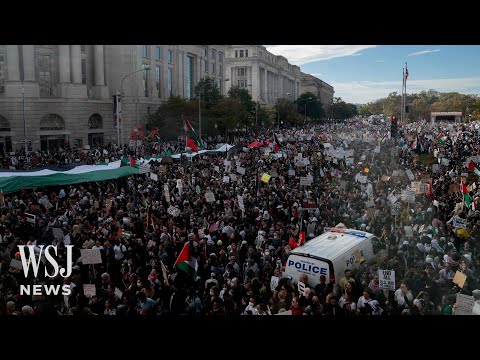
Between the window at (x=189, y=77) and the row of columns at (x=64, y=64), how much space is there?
17122mm

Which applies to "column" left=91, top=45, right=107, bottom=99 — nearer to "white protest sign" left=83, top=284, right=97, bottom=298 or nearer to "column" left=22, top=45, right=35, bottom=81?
"column" left=22, top=45, right=35, bottom=81

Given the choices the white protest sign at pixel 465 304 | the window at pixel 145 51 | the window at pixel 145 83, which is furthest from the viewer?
the window at pixel 145 83

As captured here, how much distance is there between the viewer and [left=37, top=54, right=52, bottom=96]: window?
135 ft

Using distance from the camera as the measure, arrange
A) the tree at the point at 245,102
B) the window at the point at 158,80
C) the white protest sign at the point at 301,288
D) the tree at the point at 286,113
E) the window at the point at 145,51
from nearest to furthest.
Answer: the white protest sign at the point at 301,288 < the window at the point at 145,51 < the window at the point at 158,80 < the tree at the point at 245,102 < the tree at the point at 286,113

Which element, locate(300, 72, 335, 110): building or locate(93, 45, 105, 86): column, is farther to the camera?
locate(300, 72, 335, 110): building

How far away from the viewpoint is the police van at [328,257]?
9.46 metres

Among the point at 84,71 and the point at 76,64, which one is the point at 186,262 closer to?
the point at 76,64

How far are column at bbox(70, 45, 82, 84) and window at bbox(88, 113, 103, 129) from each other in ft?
12.6

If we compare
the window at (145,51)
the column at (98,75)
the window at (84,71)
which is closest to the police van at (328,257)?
the column at (98,75)

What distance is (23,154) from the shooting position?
35.2m

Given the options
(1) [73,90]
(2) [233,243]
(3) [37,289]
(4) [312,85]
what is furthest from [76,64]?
(4) [312,85]

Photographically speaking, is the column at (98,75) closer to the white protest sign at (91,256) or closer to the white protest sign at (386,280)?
the white protest sign at (91,256)

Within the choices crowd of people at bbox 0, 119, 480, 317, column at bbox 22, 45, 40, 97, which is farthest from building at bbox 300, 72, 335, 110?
crowd of people at bbox 0, 119, 480, 317
